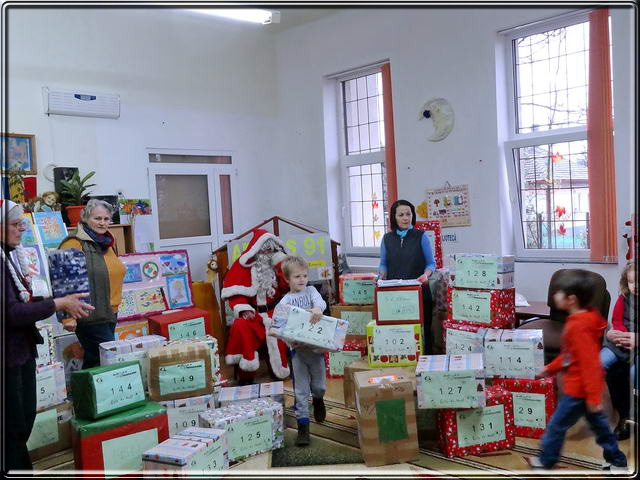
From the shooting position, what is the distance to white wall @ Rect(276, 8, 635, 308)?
160 inches

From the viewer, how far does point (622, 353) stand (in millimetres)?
3016

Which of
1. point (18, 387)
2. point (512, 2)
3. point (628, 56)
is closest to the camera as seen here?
point (18, 387)

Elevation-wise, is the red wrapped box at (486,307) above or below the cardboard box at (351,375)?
above

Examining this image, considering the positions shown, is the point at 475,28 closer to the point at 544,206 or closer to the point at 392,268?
the point at 544,206

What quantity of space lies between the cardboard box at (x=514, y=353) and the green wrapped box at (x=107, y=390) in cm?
196

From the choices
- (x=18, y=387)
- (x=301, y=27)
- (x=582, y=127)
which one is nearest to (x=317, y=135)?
(x=301, y=27)

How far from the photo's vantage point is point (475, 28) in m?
4.61

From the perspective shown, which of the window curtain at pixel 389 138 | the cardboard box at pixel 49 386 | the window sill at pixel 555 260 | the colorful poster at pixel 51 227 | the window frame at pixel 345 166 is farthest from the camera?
the window frame at pixel 345 166

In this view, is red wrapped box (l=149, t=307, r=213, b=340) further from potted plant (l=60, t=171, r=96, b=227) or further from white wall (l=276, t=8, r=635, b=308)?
white wall (l=276, t=8, r=635, b=308)

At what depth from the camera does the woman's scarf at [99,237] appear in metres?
3.21

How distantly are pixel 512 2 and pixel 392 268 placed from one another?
2.04 m

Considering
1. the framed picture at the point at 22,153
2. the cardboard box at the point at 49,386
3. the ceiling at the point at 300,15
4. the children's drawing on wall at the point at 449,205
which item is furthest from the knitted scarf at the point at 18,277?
the ceiling at the point at 300,15

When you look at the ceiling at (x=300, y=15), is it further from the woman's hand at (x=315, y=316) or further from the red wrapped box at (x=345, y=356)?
the woman's hand at (x=315, y=316)

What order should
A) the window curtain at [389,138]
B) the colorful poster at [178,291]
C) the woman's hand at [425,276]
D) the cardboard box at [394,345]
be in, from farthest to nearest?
the window curtain at [389,138]
the colorful poster at [178,291]
the woman's hand at [425,276]
the cardboard box at [394,345]
